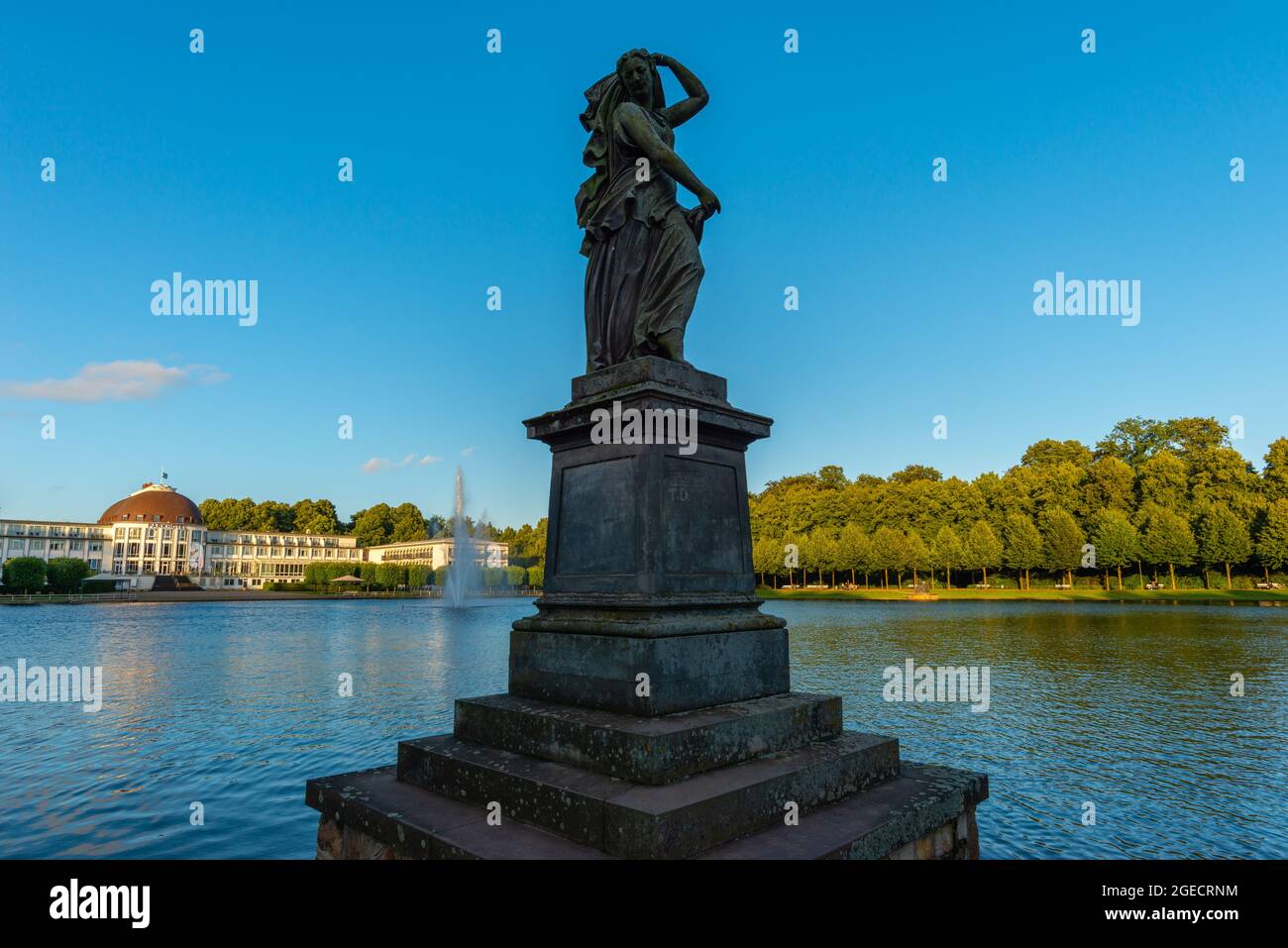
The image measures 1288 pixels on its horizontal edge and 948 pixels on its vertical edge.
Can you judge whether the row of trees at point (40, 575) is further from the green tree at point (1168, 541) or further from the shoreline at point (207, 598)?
the green tree at point (1168, 541)

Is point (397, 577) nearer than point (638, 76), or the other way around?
point (638, 76)

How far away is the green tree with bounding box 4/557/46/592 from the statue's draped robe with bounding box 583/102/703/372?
93228 mm

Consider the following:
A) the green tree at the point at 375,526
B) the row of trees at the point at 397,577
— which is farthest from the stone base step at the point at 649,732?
the green tree at the point at 375,526

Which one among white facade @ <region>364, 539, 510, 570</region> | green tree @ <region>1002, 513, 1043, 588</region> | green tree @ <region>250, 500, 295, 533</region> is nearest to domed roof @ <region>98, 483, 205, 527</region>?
green tree @ <region>250, 500, 295, 533</region>

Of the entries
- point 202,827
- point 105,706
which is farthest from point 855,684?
point 105,706

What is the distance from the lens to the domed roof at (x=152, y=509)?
411 feet

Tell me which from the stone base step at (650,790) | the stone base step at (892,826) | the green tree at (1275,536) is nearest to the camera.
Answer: the stone base step at (650,790)

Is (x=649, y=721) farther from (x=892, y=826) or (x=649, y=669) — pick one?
(x=892, y=826)

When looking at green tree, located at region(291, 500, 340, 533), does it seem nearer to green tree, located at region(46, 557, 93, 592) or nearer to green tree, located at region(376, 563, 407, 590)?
green tree, located at region(376, 563, 407, 590)

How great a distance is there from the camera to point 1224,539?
55.7 meters

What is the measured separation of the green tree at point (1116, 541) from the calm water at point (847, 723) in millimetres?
39466

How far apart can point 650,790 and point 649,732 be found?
1.01 ft

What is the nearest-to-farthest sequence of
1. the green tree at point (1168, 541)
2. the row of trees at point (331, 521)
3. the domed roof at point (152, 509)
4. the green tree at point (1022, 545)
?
the green tree at point (1168, 541) → the green tree at point (1022, 545) → the domed roof at point (152, 509) → the row of trees at point (331, 521)

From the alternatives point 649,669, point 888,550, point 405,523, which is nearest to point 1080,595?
point 888,550
